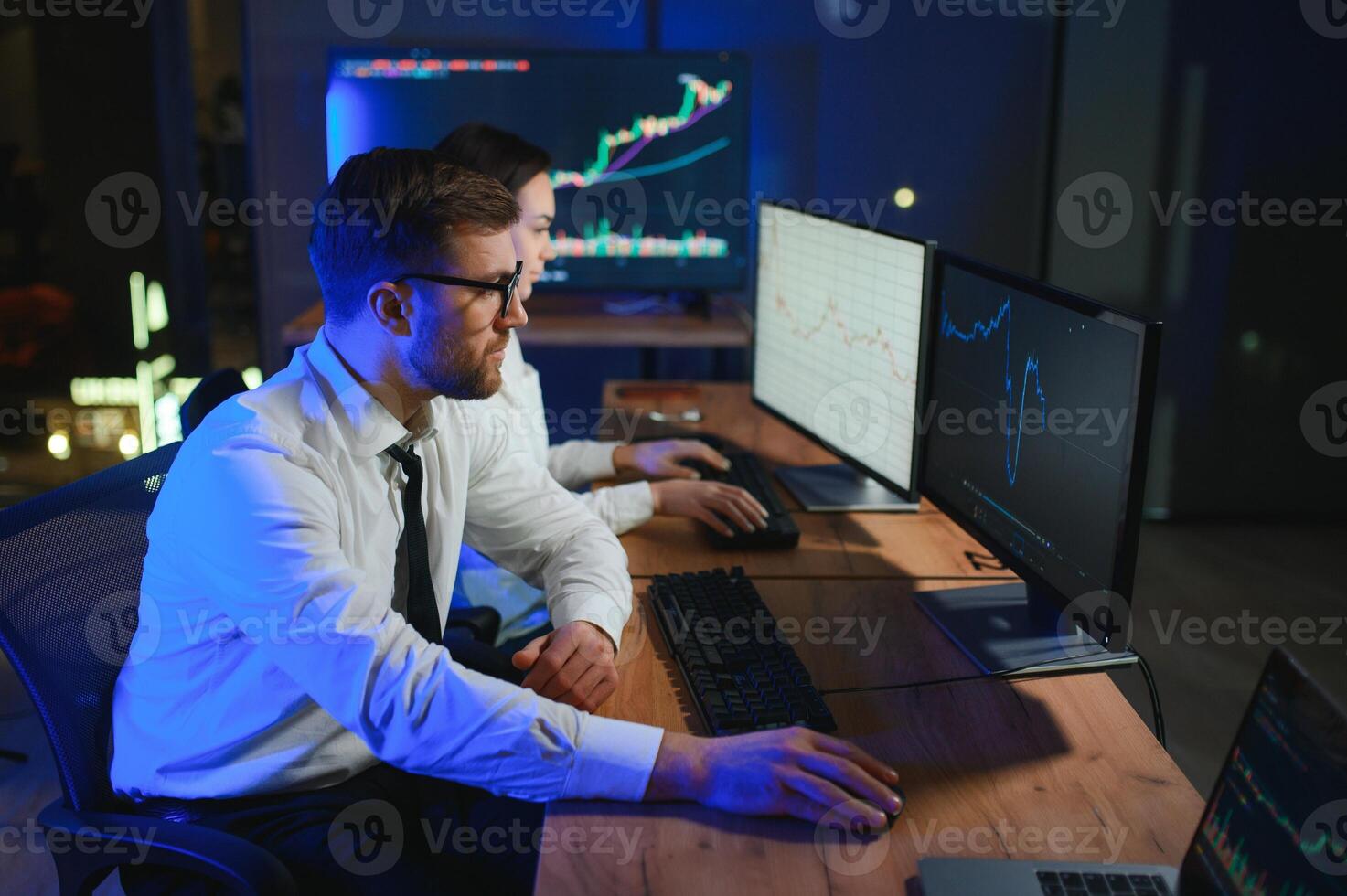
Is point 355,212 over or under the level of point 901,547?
over

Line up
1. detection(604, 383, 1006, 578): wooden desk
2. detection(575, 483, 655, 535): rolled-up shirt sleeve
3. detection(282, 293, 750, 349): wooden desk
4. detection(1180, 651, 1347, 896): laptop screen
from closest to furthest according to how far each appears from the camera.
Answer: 1. detection(1180, 651, 1347, 896): laptop screen
2. detection(604, 383, 1006, 578): wooden desk
3. detection(575, 483, 655, 535): rolled-up shirt sleeve
4. detection(282, 293, 750, 349): wooden desk

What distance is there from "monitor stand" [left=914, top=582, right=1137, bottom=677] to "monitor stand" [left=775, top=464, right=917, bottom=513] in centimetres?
30

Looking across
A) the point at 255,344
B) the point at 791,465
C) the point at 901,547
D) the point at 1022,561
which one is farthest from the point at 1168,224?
the point at 255,344

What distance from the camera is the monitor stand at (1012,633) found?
151 cm

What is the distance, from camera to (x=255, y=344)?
13.3 feet

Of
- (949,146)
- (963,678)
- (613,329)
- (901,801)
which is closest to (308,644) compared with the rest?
(901,801)

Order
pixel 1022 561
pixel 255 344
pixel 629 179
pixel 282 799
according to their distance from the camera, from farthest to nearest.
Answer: pixel 255 344
pixel 629 179
pixel 1022 561
pixel 282 799

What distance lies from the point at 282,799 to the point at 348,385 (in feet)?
1.55

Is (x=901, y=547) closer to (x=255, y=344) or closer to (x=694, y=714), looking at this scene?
(x=694, y=714)

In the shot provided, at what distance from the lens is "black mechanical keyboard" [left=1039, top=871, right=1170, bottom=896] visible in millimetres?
1070

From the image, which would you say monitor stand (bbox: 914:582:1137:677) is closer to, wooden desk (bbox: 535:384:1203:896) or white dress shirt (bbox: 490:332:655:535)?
wooden desk (bbox: 535:384:1203:896)

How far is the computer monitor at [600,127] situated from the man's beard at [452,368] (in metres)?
2.20

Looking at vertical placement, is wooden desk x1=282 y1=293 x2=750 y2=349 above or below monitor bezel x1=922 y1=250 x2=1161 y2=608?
below

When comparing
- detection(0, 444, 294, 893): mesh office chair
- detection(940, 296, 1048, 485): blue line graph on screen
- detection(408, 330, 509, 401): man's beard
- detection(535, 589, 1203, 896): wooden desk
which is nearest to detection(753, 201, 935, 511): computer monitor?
detection(940, 296, 1048, 485): blue line graph on screen
